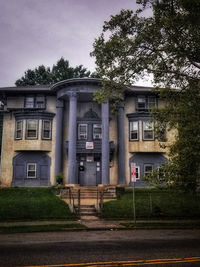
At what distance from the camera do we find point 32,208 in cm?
1579

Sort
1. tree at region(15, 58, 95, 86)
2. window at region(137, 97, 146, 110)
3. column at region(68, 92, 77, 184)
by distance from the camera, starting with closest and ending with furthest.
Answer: column at region(68, 92, 77, 184) < window at region(137, 97, 146, 110) < tree at region(15, 58, 95, 86)

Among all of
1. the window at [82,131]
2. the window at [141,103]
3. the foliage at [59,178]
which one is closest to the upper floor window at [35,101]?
the window at [82,131]

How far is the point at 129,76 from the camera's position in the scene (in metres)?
14.5

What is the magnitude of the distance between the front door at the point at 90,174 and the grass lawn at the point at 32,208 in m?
6.16

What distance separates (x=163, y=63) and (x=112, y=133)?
1407cm

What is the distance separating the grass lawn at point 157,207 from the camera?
15289 millimetres

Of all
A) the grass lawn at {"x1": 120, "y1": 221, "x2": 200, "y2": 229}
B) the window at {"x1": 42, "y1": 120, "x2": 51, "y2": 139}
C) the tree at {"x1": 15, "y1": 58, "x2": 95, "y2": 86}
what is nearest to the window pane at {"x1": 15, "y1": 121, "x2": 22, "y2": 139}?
the window at {"x1": 42, "y1": 120, "x2": 51, "y2": 139}

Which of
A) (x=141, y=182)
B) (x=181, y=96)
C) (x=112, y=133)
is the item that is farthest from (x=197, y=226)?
(x=112, y=133)

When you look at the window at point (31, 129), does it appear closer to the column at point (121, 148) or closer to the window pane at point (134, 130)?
the column at point (121, 148)

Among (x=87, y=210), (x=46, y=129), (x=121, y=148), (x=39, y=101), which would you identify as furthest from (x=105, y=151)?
(x=39, y=101)

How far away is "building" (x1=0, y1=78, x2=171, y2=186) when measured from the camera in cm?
2525

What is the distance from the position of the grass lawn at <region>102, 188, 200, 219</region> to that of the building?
20.5 ft

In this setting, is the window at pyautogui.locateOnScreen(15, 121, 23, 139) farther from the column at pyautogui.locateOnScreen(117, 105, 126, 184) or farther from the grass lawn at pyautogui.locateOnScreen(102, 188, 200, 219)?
the grass lawn at pyautogui.locateOnScreen(102, 188, 200, 219)

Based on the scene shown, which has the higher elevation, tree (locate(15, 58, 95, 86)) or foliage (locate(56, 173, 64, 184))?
tree (locate(15, 58, 95, 86))
